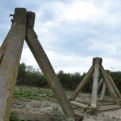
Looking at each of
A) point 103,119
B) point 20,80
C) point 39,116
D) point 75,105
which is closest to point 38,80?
point 20,80

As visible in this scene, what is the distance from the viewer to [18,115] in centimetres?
462

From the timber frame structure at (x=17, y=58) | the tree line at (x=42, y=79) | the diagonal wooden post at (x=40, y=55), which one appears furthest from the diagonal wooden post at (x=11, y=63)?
the tree line at (x=42, y=79)

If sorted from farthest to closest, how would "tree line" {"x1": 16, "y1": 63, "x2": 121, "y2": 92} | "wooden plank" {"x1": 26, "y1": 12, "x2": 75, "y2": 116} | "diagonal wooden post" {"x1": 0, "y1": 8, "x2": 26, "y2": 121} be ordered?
"tree line" {"x1": 16, "y1": 63, "x2": 121, "y2": 92}, "wooden plank" {"x1": 26, "y1": 12, "x2": 75, "y2": 116}, "diagonal wooden post" {"x1": 0, "y1": 8, "x2": 26, "y2": 121}

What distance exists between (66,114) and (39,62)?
129 cm

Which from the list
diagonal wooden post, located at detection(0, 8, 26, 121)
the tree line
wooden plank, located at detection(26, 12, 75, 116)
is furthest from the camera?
the tree line

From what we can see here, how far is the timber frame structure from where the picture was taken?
10.5 ft

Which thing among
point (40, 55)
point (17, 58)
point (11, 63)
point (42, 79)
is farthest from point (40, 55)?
point (42, 79)

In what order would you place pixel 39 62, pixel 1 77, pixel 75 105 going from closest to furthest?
pixel 1 77
pixel 39 62
pixel 75 105

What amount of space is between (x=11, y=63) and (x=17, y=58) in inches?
6.4

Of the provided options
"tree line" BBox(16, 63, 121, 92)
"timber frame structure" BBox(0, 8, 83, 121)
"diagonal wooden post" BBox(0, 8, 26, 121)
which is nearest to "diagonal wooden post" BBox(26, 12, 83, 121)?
"timber frame structure" BBox(0, 8, 83, 121)

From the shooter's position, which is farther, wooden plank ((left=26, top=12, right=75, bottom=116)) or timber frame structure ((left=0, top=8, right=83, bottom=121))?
wooden plank ((left=26, top=12, right=75, bottom=116))

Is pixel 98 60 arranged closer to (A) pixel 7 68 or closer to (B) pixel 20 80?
(A) pixel 7 68

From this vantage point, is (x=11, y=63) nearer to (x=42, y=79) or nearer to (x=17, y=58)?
(x=17, y=58)

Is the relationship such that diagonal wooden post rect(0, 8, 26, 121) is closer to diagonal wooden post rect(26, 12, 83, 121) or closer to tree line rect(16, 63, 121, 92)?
diagonal wooden post rect(26, 12, 83, 121)
